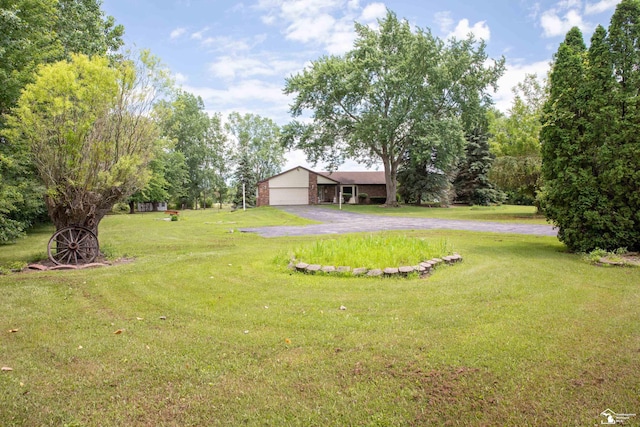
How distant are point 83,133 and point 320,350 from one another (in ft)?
24.4

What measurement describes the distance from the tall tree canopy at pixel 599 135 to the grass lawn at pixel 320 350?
8.03ft

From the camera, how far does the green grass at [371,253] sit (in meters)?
6.67

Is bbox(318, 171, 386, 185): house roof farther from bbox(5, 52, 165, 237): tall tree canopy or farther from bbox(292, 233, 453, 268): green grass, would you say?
bbox(292, 233, 453, 268): green grass

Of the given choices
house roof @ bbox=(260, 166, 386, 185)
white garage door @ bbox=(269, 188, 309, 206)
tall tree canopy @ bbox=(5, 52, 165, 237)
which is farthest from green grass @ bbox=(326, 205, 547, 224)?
tall tree canopy @ bbox=(5, 52, 165, 237)

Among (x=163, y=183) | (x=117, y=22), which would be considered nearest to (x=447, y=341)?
(x=117, y=22)

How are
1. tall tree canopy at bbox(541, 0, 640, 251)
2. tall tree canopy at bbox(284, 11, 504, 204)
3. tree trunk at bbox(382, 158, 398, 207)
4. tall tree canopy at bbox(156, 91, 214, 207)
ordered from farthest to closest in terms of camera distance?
tall tree canopy at bbox(156, 91, 214, 207) → tree trunk at bbox(382, 158, 398, 207) → tall tree canopy at bbox(284, 11, 504, 204) → tall tree canopy at bbox(541, 0, 640, 251)

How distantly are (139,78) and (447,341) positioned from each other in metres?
9.15

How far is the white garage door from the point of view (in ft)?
121

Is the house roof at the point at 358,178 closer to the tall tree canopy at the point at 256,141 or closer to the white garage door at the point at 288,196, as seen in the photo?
the white garage door at the point at 288,196

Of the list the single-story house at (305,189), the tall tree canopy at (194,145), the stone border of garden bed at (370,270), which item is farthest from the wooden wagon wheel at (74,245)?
the tall tree canopy at (194,145)

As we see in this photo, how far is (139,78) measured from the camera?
897 centimetres

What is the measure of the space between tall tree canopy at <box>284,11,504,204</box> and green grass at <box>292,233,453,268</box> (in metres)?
21.5

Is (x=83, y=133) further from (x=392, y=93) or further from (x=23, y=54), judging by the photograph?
(x=392, y=93)

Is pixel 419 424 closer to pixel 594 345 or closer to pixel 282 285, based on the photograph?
pixel 594 345
